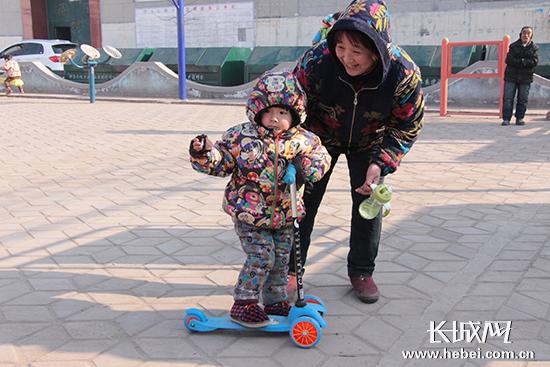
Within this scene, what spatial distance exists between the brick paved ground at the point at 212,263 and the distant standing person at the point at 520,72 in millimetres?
3044

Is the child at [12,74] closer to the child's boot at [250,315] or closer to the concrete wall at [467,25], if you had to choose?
the concrete wall at [467,25]

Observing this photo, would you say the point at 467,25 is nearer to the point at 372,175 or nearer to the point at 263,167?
the point at 372,175

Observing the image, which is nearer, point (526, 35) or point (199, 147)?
point (199, 147)

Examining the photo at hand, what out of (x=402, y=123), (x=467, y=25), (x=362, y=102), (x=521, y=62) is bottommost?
(x=402, y=123)

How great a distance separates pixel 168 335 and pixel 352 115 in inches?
55.6

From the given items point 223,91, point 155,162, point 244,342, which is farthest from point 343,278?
point 223,91

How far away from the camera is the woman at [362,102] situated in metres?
2.57

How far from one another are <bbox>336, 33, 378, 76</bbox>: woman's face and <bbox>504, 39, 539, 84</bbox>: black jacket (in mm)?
8524

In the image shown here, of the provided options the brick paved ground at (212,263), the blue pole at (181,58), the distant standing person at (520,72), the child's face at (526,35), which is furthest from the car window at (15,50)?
the child's face at (526,35)

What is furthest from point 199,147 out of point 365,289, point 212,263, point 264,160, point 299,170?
point 212,263

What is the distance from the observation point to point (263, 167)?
8.73 feet

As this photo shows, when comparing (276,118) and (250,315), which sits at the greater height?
(276,118)

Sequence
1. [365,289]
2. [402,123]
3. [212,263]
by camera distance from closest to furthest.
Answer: [402,123]
[365,289]
[212,263]

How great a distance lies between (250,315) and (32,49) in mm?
21547
